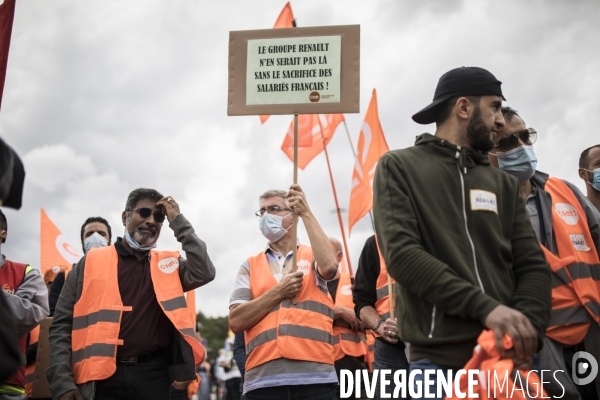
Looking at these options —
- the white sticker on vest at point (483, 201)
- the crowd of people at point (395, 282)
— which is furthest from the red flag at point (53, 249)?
the white sticker on vest at point (483, 201)

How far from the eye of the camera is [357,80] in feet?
17.5

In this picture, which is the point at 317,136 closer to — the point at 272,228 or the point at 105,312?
the point at 272,228

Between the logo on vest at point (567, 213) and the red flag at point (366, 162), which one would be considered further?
the red flag at point (366, 162)

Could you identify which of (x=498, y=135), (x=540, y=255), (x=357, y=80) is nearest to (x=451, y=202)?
(x=540, y=255)

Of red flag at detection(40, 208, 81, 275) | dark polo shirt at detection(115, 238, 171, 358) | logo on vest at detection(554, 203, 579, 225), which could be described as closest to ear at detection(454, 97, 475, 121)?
logo on vest at detection(554, 203, 579, 225)

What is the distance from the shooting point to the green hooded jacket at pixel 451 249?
290cm

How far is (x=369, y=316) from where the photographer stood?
5.83m

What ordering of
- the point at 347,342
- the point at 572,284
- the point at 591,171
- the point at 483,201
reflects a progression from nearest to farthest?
the point at 483,201 → the point at 572,284 → the point at 591,171 → the point at 347,342

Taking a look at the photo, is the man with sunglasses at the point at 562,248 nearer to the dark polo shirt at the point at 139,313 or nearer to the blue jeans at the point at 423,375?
the blue jeans at the point at 423,375

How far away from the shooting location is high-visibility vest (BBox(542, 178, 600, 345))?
4.29 metres

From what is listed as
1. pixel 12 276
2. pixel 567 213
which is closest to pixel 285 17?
pixel 12 276

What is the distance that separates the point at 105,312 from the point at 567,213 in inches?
131

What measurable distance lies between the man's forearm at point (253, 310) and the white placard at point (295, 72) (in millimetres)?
1509

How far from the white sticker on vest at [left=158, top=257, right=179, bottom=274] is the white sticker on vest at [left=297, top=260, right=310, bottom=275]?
39.1 inches
